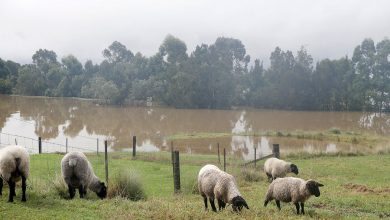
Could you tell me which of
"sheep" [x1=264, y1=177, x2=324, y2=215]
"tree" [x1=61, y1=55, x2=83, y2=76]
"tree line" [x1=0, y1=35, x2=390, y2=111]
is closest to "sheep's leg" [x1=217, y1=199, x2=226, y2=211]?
"sheep" [x1=264, y1=177, x2=324, y2=215]

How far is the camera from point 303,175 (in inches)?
850

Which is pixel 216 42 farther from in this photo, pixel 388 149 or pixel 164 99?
pixel 388 149

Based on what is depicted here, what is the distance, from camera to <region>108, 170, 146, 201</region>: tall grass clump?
13.6 meters

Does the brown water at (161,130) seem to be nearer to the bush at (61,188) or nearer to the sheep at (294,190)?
the sheep at (294,190)

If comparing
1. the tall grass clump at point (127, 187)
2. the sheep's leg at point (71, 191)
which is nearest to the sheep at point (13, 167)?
the sheep's leg at point (71, 191)

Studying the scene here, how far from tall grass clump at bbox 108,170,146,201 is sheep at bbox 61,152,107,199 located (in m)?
0.34

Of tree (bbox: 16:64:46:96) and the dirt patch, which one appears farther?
tree (bbox: 16:64:46:96)

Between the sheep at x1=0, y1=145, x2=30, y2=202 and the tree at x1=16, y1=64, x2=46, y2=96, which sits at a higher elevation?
the tree at x1=16, y1=64, x2=46, y2=96

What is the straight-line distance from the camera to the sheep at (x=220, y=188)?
10.2 meters

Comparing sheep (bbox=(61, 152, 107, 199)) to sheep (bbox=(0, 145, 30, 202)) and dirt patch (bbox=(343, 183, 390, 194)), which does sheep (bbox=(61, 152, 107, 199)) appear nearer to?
sheep (bbox=(0, 145, 30, 202))

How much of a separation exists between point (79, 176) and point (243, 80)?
3838 inches

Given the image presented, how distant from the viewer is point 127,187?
1362 centimetres

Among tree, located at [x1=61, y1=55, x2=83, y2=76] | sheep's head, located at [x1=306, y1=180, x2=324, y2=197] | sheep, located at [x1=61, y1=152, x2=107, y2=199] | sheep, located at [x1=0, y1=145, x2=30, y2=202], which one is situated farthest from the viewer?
tree, located at [x1=61, y1=55, x2=83, y2=76]

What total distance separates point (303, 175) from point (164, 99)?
80.1 m
